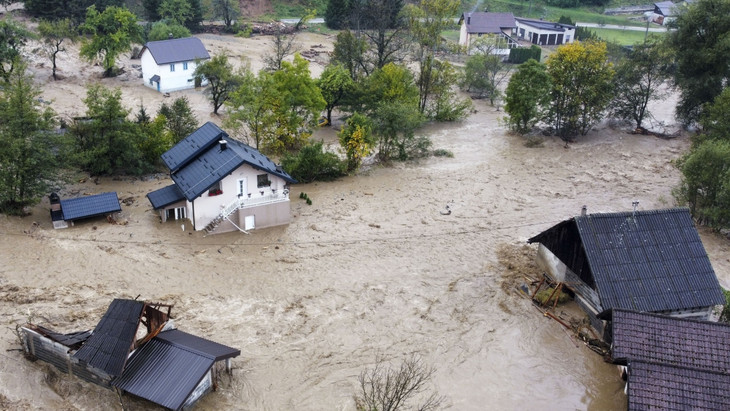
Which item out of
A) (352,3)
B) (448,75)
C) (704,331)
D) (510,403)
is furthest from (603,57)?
(352,3)

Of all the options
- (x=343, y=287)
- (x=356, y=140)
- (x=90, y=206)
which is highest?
(x=356, y=140)

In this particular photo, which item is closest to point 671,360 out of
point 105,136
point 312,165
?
point 312,165

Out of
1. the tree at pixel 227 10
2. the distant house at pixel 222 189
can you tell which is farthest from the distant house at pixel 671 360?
the tree at pixel 227 10

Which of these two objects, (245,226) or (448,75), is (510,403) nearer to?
(245,226)

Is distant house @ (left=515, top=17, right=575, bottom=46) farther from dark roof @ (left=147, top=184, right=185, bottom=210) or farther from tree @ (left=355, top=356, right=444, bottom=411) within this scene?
tree @ (left=355, top=356, right=444, bottom=411)

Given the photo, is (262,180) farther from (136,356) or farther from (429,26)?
(429,26)

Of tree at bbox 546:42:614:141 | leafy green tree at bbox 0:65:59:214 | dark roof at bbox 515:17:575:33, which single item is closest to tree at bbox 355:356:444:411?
leafy green tree at bbox 0:65:59:214

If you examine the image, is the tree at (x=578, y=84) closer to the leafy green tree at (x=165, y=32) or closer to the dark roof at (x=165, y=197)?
the dark roof at (x=165, y=197)
